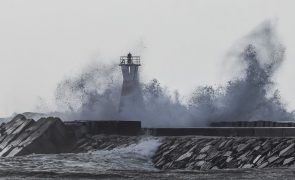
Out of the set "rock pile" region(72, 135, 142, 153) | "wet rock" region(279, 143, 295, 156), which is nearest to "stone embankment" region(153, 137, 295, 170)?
"wet rock" region(279, 143, 295, 156)

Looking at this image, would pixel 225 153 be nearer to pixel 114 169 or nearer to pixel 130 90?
pixel 114 169

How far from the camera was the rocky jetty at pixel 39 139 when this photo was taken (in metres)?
22.9

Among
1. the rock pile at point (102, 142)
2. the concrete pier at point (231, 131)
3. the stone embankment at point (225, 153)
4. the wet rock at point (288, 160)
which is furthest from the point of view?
the rock pile at point (102, 142)

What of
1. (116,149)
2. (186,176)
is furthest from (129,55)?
(186,176)

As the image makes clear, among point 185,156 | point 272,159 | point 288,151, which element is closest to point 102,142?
point 185,156

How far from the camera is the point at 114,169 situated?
15.6 metres

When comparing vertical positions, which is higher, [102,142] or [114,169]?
[114,169]

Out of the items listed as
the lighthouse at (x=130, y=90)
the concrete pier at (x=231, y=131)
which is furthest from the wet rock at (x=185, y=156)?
the lighthouse at (x=130, y=90)

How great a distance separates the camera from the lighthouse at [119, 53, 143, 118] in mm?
36716

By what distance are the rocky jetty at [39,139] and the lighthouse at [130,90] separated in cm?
1111

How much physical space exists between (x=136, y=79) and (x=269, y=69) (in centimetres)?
718

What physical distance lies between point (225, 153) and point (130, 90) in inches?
899

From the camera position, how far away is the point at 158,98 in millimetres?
37469

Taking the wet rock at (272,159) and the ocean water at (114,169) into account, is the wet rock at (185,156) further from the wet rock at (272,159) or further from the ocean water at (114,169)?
the wet rock at (272,159)
